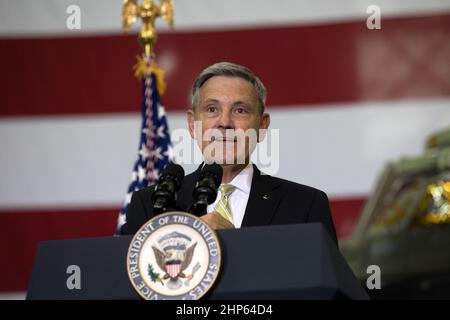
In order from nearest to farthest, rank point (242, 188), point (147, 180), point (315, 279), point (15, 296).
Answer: point (315, 279) < point (242, 188) < point (147, 180) < point (15, 296)

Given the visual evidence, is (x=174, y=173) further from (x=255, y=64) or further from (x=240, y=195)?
(x=255, y=64)

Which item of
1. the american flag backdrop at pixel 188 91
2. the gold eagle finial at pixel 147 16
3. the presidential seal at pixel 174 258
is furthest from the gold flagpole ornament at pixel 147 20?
the presidential seal at pixel 174 258

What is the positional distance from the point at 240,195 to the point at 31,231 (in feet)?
9.64

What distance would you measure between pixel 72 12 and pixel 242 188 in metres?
3.20

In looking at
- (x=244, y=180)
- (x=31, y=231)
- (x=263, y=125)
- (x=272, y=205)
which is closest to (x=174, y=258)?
(x=272, y=205)

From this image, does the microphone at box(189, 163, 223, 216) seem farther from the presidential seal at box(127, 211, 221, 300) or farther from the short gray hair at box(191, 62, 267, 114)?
the short gray hair at box(191, 62, 267, 114)

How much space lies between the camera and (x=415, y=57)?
16.3ft

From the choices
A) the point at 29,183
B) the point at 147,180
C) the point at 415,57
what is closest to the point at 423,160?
the point at 415,57

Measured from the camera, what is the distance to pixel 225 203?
2.20m

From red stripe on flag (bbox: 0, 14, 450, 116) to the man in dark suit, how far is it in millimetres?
2743

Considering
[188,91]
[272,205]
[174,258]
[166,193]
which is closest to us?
[174,258]

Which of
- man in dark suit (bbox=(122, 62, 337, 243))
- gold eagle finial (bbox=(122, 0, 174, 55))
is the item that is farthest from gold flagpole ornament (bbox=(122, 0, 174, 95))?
man in dark suit (bbox=(122, 62, 337, 243))

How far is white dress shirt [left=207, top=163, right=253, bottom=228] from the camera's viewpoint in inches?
86.0

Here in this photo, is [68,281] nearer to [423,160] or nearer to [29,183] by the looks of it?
[423,160]
